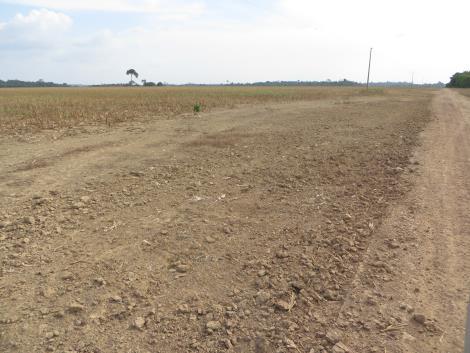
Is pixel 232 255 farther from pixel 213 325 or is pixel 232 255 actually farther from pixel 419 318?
pixel 419 318

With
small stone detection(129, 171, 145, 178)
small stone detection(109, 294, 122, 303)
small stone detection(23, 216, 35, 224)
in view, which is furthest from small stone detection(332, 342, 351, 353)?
small stone detection(129, 171, 145, 178)

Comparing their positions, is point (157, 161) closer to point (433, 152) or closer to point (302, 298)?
point (302, 298)

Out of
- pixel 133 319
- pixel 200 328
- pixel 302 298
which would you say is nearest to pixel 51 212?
pixel 133 319

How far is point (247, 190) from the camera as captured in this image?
236 inches

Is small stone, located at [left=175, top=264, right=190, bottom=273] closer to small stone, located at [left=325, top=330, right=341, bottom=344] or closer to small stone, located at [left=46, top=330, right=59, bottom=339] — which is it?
small stone, located at [left=46, top=330, right=59, bottom=339]

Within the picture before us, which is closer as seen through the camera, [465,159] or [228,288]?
[228,288]

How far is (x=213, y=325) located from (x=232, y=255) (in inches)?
42.1

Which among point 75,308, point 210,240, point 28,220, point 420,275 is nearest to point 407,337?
point 420,275

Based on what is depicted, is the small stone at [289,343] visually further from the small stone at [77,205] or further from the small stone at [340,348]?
the small stone at [77,205]

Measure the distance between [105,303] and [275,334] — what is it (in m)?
1.32

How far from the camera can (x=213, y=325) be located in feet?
9.45

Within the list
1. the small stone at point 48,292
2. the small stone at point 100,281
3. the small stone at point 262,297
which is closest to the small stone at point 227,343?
the small stone at point 262,297

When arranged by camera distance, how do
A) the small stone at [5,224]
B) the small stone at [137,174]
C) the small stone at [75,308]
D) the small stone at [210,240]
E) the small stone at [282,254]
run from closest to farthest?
the small stone at [75,308] < the small stone at [282,254] < the small stone at [210,240] < the small stone at [5,224] < the small stone at [137,174]

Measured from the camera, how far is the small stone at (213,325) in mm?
2857
